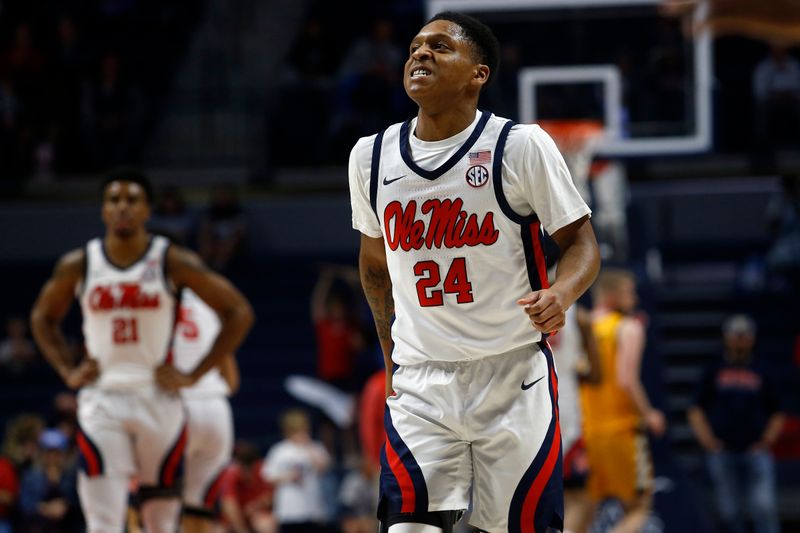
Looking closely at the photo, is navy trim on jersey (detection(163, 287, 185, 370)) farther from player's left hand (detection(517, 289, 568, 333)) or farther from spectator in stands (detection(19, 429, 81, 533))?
spectator in stands (detection(19, 429, 81, 533))

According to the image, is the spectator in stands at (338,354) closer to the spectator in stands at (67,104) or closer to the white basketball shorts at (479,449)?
the spectator in stands at (67,104)

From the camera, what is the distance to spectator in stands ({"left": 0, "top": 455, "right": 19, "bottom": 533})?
11.3 meters

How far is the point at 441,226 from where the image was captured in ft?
16.3

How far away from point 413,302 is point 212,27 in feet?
52.6

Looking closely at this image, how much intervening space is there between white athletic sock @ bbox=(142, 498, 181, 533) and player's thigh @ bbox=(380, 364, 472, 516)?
279 cm

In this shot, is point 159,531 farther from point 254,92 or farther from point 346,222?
point 254,92

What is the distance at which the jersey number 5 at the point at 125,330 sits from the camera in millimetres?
7422

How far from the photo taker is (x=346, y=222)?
18.3 meters

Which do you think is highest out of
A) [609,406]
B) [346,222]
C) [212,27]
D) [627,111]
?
[212,27]

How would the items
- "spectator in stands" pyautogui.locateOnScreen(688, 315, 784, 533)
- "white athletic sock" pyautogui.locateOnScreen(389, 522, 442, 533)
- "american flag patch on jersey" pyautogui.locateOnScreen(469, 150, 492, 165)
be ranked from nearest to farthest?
1. "white athletic sock" pyautogui.locateOnScreen(389, 522, 442, 533)
2. "american flag patch on jersey" pyautogui.locateOnScreen(469, 150, 492, 165)
3. "spectator in stands" pyautogui.locateOnScreen(688, 315, 784, 533)

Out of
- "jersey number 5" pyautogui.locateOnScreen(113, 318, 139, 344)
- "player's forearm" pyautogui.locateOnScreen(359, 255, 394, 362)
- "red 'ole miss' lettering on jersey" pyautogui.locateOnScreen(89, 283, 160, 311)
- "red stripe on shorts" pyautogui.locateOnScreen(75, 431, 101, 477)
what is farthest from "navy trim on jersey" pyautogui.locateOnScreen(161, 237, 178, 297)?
"player's forearm" pyautogui.locateOnScreen(359, 255, 394, 362)

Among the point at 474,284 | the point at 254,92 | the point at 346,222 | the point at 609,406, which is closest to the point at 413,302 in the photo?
the point at 474,284

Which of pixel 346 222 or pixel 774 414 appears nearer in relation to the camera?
pixel 774 414

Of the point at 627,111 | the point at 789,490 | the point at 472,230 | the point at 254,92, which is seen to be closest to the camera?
the point at 472,230
